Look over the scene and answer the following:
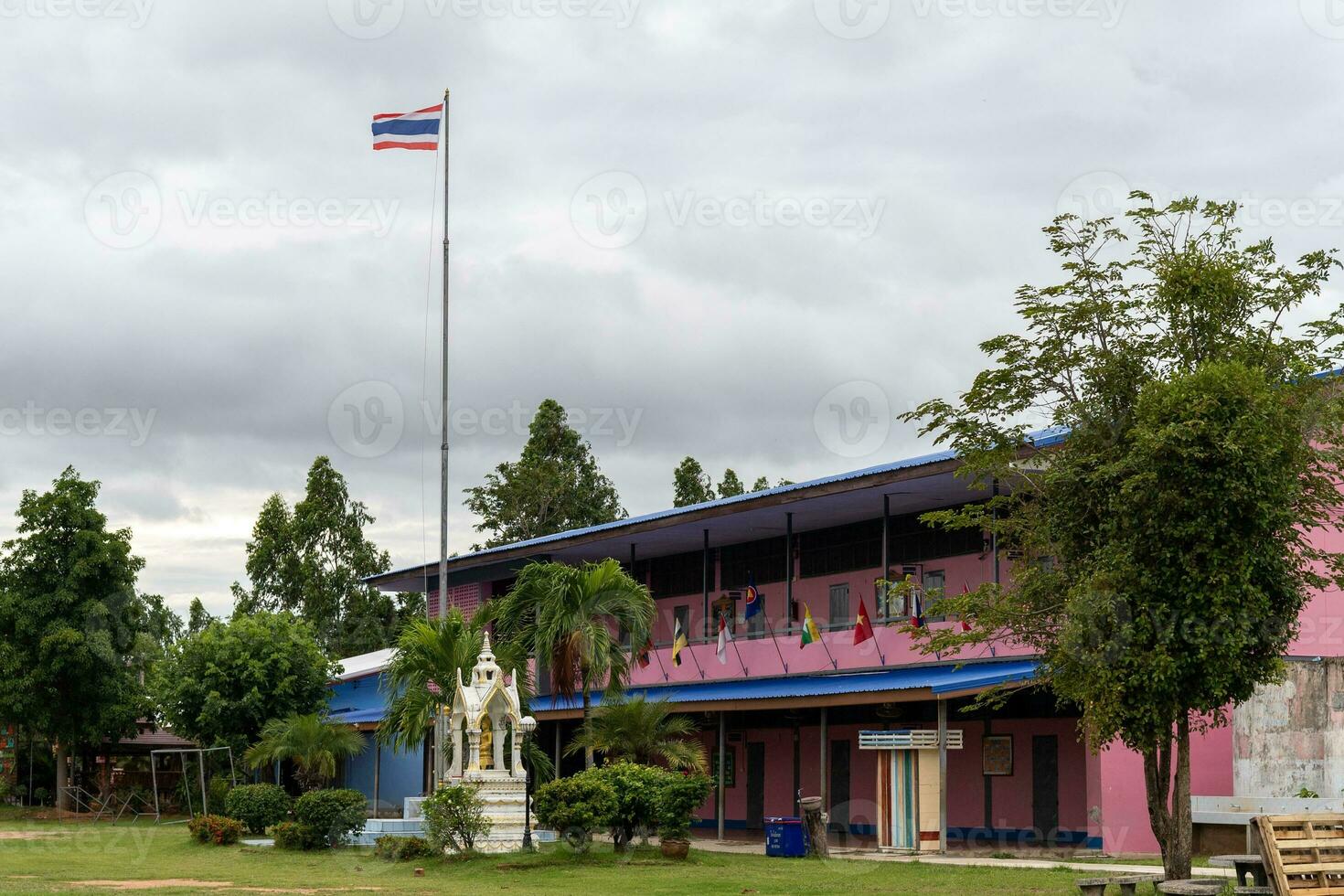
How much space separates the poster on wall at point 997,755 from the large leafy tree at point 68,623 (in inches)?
1073

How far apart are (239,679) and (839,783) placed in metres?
16.8

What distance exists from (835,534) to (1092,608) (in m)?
18.4

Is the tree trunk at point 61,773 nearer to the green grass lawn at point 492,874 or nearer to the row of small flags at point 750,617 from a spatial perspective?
the green grass lawn at point 492,874

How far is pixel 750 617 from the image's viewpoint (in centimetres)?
3506

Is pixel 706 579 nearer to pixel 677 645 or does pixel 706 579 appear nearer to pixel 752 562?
pixel 677 645

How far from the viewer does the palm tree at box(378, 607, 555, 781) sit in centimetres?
2766

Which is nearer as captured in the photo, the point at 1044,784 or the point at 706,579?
the point at 1044,784

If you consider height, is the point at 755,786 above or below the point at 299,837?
above

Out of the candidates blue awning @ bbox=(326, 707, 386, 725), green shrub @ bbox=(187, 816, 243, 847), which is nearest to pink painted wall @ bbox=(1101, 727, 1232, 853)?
green shrub @ bbox=(187, 816, 243, 847)

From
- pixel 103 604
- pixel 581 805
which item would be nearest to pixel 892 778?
pixel 581 805

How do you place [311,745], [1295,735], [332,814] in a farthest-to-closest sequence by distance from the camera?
[311,745] < [332,814] < [1295,735]

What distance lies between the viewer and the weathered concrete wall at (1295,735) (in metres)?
23.2

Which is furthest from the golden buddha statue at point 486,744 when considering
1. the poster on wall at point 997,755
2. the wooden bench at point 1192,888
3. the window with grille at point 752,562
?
the wooden bench at point 1192,888

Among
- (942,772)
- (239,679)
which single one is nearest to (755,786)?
(942,772)
